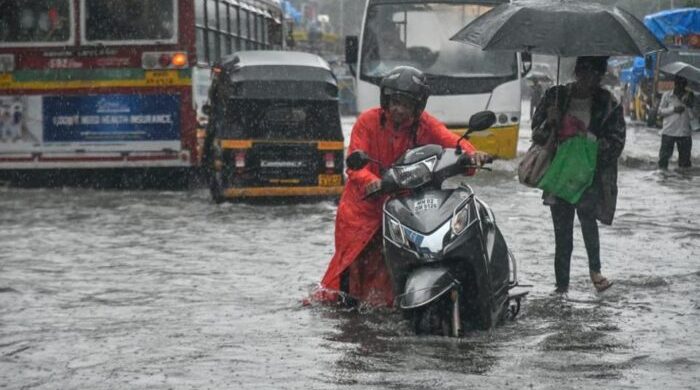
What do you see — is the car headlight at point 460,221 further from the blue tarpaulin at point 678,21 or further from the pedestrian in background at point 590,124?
the blue tarpaulin at point 678,21

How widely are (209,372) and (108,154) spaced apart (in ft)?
42.6

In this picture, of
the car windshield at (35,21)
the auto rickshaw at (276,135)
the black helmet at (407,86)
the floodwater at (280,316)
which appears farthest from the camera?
the car windshield at (35,21)

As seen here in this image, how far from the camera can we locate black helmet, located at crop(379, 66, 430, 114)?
8398mm

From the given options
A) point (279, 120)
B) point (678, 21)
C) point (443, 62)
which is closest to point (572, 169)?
point (279, 120)

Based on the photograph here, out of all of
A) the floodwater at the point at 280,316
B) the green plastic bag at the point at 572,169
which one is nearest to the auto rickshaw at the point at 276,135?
the floodwater at the point at 280,316

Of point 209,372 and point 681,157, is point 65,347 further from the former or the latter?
point 681,157

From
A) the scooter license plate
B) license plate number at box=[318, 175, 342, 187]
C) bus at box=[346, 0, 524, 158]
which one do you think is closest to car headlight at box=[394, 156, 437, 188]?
the scooter license plate

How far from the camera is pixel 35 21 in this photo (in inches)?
786

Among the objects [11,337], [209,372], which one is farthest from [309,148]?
[209,372]

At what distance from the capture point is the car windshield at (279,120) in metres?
17.5

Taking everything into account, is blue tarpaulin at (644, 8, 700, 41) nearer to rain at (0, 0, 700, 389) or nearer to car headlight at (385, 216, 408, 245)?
rain at (0, 0, 700, 389)

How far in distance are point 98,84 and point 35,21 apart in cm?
124

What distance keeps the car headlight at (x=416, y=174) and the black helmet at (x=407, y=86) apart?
54cm

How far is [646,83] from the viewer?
4203 cm
